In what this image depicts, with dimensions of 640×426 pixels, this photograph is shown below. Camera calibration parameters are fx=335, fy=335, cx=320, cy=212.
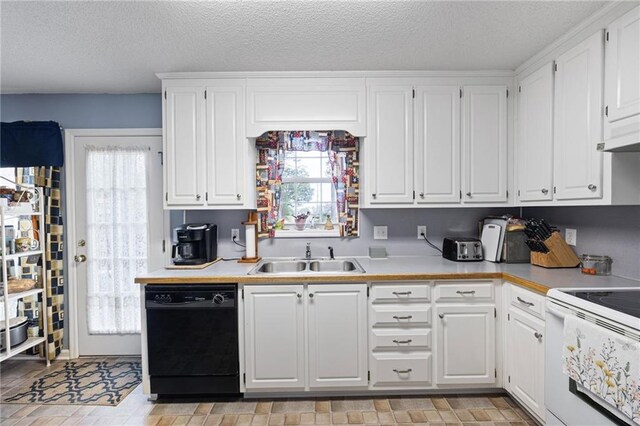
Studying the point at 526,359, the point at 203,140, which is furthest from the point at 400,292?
the point at 203,140

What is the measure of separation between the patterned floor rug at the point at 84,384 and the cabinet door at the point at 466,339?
7.52 ft

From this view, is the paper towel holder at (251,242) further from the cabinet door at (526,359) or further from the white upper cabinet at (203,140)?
the cabinet door at (526,359)

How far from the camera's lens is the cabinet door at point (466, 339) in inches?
89.4

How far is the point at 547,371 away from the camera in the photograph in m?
1.72

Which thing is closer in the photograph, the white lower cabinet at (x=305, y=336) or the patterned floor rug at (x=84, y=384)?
the white lower cabinet at (x=305, y=336)

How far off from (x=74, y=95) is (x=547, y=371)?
4.10 meters

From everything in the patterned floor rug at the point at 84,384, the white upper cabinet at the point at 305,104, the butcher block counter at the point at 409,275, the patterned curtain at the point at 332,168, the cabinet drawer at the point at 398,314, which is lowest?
the patterned floor rug at the point at 84,384

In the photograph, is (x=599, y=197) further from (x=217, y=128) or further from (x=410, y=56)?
(x=217, y=128)

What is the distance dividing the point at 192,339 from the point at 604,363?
7.22 ft

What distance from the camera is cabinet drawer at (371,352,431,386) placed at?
2275 mm

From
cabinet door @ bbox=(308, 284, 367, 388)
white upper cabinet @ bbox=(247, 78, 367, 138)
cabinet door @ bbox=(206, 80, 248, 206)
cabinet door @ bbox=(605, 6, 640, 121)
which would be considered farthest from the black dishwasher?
cabinet door @ bbox=(605, 6, 640, 121)

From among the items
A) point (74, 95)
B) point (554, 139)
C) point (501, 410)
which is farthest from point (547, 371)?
point (74, 95)

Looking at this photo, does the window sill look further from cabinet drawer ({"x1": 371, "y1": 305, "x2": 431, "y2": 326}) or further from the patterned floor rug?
the patterned floor rug

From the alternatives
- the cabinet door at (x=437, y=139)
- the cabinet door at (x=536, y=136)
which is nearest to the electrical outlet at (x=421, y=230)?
the cabinet door at (x=437, y=139)
